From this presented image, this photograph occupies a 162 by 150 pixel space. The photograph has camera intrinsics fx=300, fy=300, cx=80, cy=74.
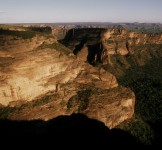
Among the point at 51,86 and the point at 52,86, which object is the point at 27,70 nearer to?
the point at 51,86

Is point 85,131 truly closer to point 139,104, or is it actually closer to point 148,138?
point 148,138

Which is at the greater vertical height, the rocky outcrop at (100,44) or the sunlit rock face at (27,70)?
the sunlit rock face at (27,70)

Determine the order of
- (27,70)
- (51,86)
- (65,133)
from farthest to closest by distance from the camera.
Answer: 1. (51,86)
2. (65,133)
3. (27,70)

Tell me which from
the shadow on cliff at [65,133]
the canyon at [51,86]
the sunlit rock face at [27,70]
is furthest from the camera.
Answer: the canyon at [51,86]

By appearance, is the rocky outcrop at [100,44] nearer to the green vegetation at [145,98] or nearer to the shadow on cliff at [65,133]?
the green vegetation at [145,98]

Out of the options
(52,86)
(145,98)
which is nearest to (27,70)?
(52,86)

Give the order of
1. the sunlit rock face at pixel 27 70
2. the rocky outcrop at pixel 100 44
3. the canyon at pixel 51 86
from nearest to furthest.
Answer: the sunlit rock face at pixel 27 70 < the canyon at pixel 51 86 < the rocky outcrop at pixel 100 44

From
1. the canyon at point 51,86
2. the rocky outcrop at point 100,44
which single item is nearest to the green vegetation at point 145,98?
the canyon at point 51,86
